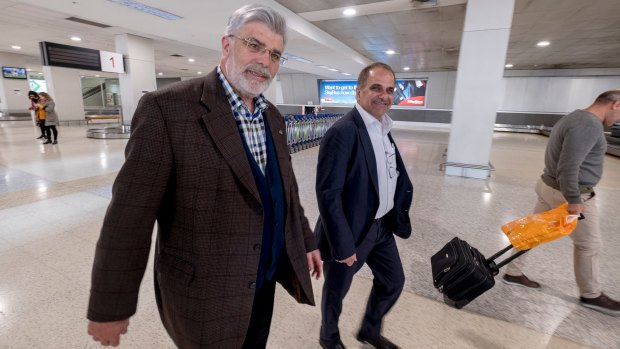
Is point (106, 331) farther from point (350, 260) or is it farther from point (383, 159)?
point (383, 159)

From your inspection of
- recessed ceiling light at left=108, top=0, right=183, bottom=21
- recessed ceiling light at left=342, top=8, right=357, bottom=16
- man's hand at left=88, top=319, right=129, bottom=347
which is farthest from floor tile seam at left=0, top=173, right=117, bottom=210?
recessed ceiling light at left=342, top=8, right=357, bottom=16

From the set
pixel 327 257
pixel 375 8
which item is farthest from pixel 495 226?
pixel 375 8

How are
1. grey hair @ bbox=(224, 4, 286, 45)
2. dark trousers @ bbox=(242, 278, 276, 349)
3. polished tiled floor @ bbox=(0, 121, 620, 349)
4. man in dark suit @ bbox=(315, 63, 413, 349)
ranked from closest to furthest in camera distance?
grey hair @ bbox=(224, 4, 286, 45)
dark trousers @ bbox=(242, 278, 276, 349)
man in dark suit @ bbox=(315, 63, 413, 349)
polished tiled floor @ bbox=(0, 121, 620, 349)

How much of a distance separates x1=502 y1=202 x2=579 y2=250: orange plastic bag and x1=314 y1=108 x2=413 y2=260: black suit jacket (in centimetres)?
108

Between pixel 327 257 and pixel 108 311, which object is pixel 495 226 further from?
pixel 108 311

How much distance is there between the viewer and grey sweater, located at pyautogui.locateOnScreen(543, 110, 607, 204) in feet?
6.87

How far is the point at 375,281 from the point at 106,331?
56.0 inches

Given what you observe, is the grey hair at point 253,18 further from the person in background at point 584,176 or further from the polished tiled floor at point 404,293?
the person in background at point 584,176

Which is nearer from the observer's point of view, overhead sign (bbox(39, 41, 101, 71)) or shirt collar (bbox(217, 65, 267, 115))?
shirt collar (bbox(217, 65, 267, 115))

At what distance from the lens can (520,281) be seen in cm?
270

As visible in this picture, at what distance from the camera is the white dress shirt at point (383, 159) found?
1.75 metres

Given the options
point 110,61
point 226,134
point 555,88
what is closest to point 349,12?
point 226,134

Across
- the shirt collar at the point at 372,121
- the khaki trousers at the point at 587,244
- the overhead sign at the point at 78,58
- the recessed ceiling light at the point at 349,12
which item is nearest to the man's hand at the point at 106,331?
the shirt collar at the point at 372,121

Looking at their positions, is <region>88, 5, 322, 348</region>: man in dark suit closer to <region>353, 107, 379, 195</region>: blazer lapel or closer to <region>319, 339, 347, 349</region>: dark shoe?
<region>353, 107, 379, 195</region>: blazer lapel
